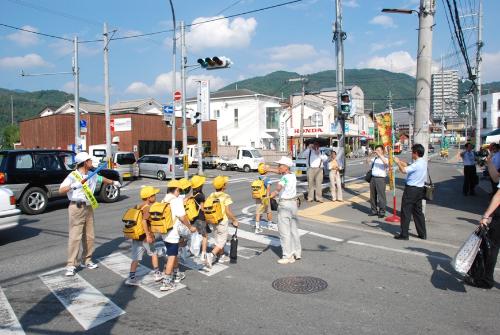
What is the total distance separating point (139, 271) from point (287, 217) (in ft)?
8.03

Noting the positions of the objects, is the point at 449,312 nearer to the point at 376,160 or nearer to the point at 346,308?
the point at 346,308

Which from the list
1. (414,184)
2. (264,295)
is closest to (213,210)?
(264,295)

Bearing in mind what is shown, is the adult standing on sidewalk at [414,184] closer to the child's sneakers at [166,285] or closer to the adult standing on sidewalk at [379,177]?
the adult standing on sidewalk at [379,177]

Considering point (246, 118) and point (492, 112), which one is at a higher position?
point (492, 112)

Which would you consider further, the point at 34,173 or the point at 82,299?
the point at 34,173

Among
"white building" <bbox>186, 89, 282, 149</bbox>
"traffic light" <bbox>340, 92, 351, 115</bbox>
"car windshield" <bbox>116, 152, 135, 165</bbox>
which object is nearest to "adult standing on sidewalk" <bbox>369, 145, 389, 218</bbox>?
"traffic light" <bbox>340, 92, 351, 115</bbox>

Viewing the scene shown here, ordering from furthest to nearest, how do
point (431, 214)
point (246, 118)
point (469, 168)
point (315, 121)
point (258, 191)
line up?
point (315, 121) → point (246, 118) → point (469, 168) → point (431, 214) → point (258, 191)

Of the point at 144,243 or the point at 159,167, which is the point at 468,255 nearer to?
the point at 144,243

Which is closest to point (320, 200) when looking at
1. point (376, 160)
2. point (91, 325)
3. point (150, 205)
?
point (376, 160)

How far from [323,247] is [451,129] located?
5813 inches

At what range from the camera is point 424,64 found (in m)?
11.0

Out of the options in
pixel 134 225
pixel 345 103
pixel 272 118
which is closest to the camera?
pixel 134 225

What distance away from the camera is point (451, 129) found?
13812 centimetres

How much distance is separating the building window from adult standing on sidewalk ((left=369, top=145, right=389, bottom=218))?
3808 cm
